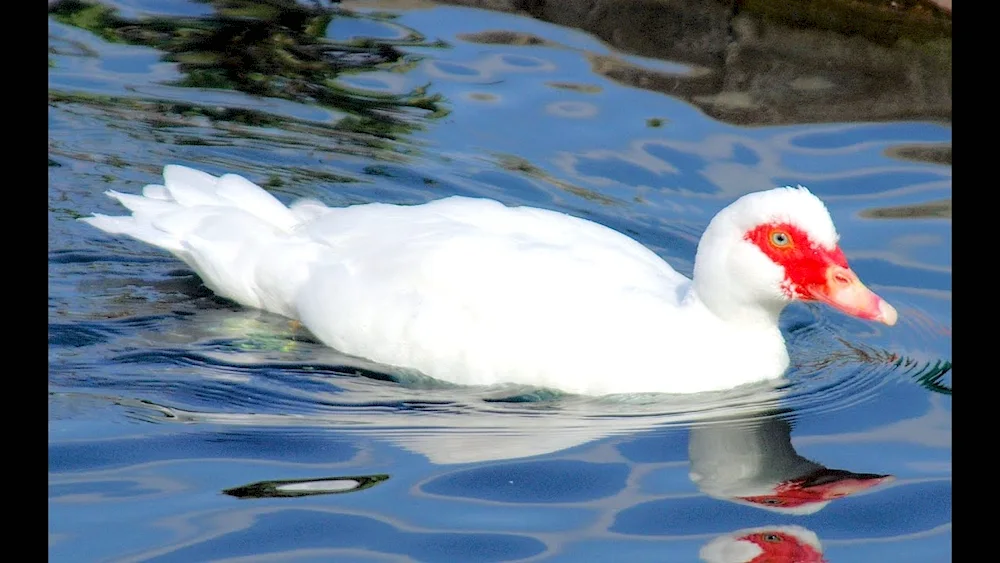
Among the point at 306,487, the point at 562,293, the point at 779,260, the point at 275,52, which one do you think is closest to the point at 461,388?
the point at 562,293

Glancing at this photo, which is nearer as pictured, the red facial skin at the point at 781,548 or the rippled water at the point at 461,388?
the red facial skin at the point at 781,548

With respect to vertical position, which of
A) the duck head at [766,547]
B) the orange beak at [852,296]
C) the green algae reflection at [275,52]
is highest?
the green algae reflection at [275,52]

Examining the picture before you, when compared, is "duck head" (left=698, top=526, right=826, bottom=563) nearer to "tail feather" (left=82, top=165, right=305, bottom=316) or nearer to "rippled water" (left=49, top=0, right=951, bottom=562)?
"rippled water" (left=49, top=0, right=951, bottom=562)

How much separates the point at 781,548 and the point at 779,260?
4.77 ft

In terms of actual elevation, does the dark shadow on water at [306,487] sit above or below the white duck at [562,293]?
below

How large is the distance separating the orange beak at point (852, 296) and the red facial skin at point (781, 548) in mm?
1255

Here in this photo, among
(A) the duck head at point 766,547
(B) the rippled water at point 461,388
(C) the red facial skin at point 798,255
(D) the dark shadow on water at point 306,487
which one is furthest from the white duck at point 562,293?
(A) the duck head at point 766,547

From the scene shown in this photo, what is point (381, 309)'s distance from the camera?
626cm

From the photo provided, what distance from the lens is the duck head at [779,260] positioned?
19.2 feet

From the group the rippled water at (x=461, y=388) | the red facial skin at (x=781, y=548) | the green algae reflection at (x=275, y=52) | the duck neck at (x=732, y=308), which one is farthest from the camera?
the green algae reflection at (x=275, y=52)

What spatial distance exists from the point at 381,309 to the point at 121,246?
1.98m

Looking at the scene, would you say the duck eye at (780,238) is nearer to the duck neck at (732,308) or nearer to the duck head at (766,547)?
the duck neck at (732,308)

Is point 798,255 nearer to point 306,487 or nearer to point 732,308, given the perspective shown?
point 732,308

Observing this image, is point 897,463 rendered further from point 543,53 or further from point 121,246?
point 543,53
